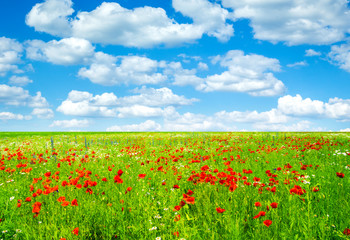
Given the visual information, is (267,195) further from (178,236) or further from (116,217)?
(116,217)

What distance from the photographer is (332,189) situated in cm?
561

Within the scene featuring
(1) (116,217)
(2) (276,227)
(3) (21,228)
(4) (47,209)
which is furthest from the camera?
(4) (47,209)

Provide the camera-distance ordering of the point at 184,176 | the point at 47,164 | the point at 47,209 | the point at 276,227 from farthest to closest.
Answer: the point at 47,164 < the point at 184,176 < the point at 47,209 < the point at 276,227

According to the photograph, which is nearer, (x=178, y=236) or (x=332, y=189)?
(x=178, y=236)

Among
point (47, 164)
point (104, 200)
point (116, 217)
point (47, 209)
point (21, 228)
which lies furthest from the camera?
point (47, 164)

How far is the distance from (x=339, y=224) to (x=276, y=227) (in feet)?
4.30

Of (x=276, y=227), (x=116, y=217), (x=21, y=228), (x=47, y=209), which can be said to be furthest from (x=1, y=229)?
(x=276, y=227)

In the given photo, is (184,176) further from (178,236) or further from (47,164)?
(47,164)

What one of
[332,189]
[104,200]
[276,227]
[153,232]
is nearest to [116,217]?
[153,232]

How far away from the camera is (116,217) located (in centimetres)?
409

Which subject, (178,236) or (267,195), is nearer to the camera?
(178,236)

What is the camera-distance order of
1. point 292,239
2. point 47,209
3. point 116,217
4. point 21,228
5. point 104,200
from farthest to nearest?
point 104,200 → point 47,209 → point 116,217 → point 21,228 → point 292,239

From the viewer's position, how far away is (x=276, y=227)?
11.2ft

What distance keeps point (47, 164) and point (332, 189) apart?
10947 millimetres
